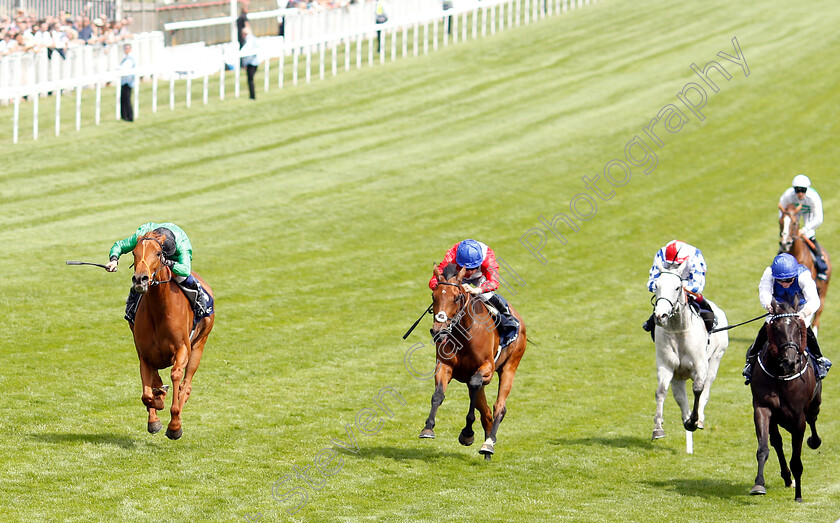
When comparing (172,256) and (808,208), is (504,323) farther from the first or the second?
(808,208)

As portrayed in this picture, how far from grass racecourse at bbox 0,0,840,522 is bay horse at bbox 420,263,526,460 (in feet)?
1.78

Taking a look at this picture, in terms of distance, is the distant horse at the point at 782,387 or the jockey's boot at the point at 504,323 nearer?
the distant horse at the point at 782,387

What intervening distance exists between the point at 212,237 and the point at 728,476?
11.5m

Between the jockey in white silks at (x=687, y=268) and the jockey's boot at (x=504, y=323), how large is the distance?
1429 mm

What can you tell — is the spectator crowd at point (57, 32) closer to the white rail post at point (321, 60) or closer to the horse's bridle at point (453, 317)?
the white rail post at point (321, 60)

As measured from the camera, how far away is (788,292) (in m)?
10.1

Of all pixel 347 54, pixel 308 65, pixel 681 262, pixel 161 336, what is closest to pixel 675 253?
pixel 681 262

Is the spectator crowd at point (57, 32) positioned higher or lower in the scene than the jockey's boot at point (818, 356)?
higher

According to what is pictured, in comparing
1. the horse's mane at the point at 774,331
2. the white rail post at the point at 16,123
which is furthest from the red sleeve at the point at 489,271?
the white rail post at the point at 16,123

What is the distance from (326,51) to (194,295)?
79.6 feet

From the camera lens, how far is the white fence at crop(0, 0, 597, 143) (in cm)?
2484

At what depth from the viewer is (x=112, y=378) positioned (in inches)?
500

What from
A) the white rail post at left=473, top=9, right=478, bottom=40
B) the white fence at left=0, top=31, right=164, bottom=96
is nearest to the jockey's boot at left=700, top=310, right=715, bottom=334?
the white fence at left=0, top=31, right=164, bottom=96

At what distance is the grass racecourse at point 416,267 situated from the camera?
9.86 meters
